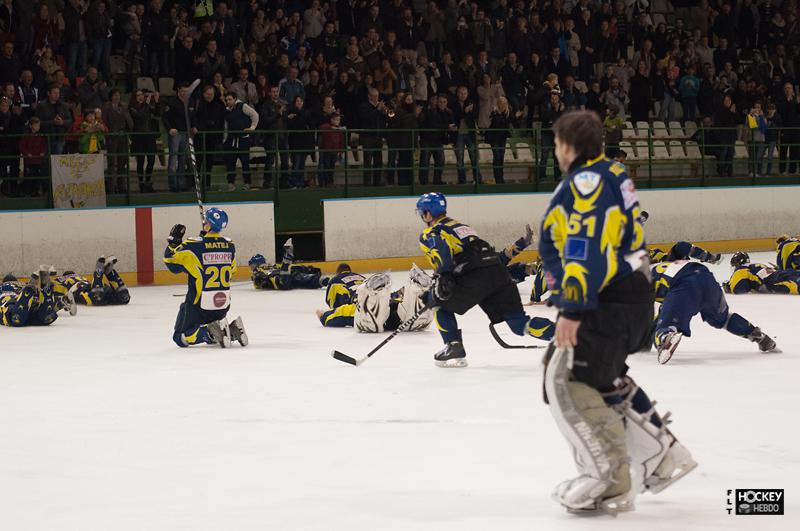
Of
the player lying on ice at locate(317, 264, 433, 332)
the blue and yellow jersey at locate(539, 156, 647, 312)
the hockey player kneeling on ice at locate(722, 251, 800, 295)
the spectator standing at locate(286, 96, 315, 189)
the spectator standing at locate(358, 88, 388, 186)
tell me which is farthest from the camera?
the spectator standing at locate(358, 88, 388, 186)

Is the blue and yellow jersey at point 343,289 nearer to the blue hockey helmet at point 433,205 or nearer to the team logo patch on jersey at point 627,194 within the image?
the blue hockey helmet at point 433,205

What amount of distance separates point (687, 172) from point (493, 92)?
464 centimetres

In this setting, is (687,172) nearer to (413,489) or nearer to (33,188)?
(33,188)

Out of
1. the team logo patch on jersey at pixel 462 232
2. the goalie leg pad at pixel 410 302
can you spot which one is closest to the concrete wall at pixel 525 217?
the goalie leg pad at pixel 410 302

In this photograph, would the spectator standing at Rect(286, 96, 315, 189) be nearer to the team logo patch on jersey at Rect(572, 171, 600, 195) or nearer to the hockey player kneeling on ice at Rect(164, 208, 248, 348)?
the hockey player kneeling on ice at Rect(164, 208, 248, 348)

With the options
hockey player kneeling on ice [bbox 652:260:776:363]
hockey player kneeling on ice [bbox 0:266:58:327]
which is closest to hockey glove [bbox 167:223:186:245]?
hockey player kneeling on ice [bbox 0:266:58:327]

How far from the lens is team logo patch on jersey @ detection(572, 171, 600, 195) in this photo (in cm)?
515

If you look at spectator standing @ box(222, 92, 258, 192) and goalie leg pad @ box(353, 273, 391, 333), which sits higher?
spectator standing @ box(222, 92, 258, 192)

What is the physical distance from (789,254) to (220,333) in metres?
7.63

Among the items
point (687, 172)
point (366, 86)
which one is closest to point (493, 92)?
point (366, 86)

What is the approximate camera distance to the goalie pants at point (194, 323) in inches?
448

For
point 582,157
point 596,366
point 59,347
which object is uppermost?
point 582,157

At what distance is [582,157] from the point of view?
5.27 metres

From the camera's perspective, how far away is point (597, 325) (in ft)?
17.3
